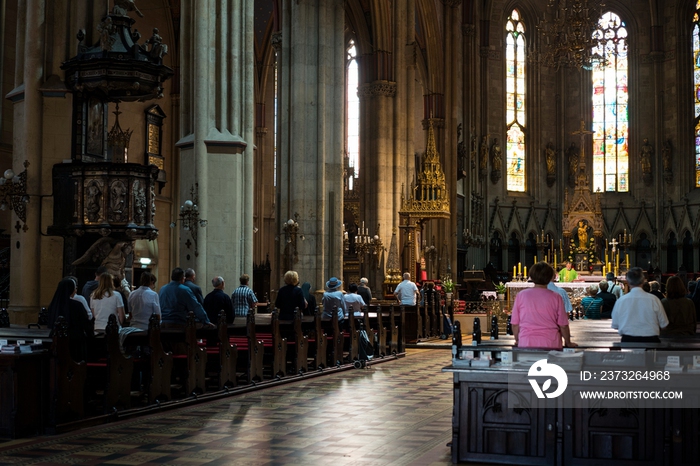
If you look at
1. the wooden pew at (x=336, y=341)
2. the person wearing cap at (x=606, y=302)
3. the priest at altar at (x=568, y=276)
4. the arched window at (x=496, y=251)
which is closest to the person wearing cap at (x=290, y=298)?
the wooden pew at (x=336, y=341)

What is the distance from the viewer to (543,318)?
7211 mm

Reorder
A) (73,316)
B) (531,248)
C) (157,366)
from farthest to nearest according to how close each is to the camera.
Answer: (531,248) → (157,366) → (73,316)

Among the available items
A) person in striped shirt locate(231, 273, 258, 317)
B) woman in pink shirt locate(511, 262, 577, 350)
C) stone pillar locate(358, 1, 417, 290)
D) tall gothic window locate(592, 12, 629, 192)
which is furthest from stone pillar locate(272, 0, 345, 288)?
tall gothic window locate(592, 12, 629, 192)

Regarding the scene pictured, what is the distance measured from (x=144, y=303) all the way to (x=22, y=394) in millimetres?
2610

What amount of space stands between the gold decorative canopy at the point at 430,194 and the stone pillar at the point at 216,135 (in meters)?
11.5

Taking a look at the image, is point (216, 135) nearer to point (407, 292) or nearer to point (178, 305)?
point (407, 292)

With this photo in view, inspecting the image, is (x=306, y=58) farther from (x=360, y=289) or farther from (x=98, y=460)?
(x=98, y=460)

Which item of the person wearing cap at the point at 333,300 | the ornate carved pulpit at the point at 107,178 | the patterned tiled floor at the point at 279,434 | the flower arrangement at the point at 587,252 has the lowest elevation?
the patterned tiled floor at the point at 279,434

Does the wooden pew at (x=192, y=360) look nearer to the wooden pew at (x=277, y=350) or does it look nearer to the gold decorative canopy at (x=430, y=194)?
the wooden pew at (x=277, y=350)

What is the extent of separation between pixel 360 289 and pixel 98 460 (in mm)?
12834

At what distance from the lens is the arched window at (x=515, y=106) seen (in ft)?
134

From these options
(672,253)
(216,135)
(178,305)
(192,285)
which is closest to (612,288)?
(216,135)

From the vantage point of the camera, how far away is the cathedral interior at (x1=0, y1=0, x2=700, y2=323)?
14.6 m

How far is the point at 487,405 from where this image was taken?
7168 millimetres
